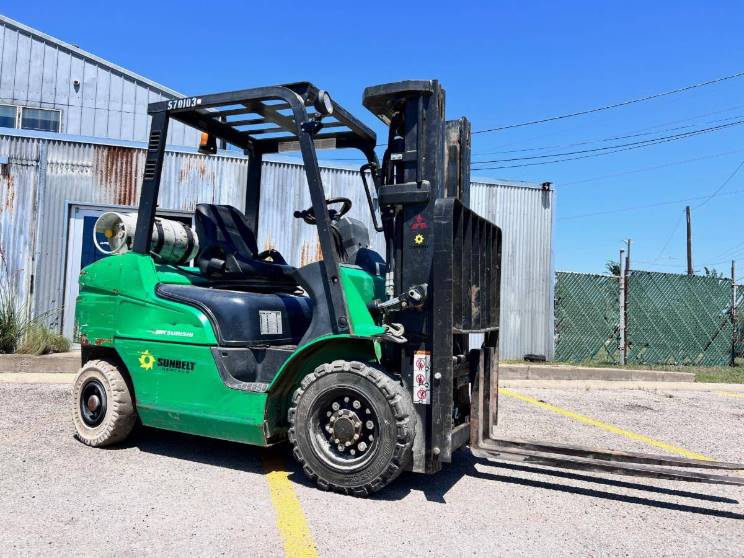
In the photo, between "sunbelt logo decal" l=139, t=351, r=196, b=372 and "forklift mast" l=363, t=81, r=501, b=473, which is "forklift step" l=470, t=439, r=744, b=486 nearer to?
"forklift mast" l=363, t=81, r=501, b=473

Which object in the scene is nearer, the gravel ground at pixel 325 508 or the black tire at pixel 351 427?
the gravel ground at pixel 325 508

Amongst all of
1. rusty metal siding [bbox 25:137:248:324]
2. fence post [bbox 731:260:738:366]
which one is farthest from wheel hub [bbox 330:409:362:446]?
fence post [bbox 731:260:738:366]

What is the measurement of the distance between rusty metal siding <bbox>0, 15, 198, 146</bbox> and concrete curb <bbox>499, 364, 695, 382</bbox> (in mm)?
12259

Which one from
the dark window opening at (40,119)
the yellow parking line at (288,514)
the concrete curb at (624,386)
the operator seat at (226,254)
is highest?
the dark window opening at (40,119)

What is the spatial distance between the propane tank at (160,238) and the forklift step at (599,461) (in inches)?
128

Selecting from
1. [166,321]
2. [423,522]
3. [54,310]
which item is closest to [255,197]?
[166,321]

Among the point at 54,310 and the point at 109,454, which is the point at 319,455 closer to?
the point at 109,454

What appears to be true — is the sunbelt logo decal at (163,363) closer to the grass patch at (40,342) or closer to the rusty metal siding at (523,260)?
the grass patch at (40,342)

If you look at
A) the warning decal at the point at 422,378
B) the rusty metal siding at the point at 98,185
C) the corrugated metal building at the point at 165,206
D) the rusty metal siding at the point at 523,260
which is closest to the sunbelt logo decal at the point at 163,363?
the warning decal at the point at 422,378

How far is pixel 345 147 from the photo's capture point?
6168 millimetres

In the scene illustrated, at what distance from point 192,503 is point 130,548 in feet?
2.63

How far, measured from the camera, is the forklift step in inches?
173

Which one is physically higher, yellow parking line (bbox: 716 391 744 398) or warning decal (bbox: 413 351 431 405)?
warning decal (bbox: 413 351 431 405)

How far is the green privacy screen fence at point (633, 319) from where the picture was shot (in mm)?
14492
